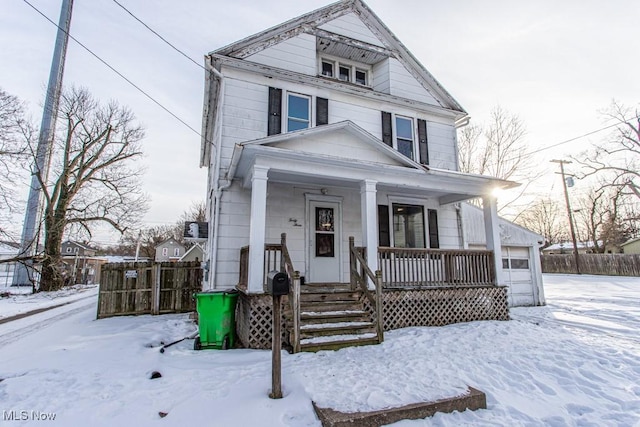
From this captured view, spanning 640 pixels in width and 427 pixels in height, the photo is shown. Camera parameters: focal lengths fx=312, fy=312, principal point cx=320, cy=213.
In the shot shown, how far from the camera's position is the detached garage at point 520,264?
424 inches

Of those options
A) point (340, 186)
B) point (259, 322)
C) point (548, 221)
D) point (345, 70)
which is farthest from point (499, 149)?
point (548, 221)

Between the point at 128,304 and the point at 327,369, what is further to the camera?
the point at 128,304

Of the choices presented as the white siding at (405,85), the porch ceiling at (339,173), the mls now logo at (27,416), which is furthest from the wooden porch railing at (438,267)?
the mls now logo at (27,416)

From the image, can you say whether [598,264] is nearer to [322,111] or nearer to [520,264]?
[520,264]

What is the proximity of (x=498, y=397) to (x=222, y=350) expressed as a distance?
13.3 ft

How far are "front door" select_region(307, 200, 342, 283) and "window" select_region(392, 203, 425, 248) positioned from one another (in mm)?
1847

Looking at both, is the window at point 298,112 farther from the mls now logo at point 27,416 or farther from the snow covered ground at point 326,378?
the mls now logo at point 27,416

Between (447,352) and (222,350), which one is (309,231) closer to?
(222,350)

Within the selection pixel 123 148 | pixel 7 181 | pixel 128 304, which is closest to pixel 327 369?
pixel 128 304

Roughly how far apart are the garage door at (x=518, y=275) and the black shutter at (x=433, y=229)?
3.68 m

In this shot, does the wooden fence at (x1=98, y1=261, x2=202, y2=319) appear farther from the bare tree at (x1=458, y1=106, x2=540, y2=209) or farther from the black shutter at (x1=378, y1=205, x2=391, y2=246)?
the bare tree at (x1=458, y1=106, x2=540, y2=209)

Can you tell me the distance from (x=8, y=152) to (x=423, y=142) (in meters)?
16.4

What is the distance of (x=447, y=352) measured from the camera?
4957 mm

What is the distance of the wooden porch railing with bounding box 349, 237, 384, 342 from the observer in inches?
223
